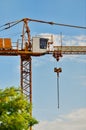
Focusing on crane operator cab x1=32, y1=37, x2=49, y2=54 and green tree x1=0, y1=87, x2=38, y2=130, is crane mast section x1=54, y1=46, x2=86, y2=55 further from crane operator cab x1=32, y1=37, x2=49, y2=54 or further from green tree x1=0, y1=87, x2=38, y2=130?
green tree x1=0, y1=87, x2=38, y2=130

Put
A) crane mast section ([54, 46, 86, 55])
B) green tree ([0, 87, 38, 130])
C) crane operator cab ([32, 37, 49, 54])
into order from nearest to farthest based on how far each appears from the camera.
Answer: green tree ([0, 87, 38, 130])
crane operator cab ([32, 37, 49, 54])
crane mast section ([54, 46, 86, 55])

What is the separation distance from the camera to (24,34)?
10244cm

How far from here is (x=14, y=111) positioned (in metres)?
65.0

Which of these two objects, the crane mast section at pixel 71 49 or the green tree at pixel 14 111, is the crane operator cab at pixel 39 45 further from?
the green tree at pixel 14 111

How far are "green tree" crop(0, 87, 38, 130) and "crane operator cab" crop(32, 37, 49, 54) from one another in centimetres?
3342

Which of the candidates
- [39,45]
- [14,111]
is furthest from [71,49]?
[14,111]

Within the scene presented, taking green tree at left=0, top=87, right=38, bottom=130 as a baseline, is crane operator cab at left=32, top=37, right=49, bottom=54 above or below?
above

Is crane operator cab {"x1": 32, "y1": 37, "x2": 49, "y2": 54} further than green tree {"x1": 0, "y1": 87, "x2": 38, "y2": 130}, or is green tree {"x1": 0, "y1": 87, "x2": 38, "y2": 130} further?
crane operator cab {"x1": 32, "y1": 37, "x2": 49, "y2": 54}

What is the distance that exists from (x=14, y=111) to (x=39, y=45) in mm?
37669

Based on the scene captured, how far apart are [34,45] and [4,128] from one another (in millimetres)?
39685

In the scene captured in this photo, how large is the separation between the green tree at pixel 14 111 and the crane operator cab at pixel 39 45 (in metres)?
33.4

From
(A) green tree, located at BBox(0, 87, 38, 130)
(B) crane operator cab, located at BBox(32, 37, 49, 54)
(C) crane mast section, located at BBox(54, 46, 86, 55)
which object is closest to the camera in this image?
(A) green tree, located at BBox(0, 87, 38, 130)

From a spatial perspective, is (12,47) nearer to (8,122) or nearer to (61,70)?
(61,70)

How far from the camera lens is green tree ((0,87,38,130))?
63344 mm
